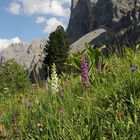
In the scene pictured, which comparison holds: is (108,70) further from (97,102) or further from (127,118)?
(127,118)

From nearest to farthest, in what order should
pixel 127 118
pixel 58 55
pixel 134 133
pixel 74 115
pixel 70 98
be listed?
pixel 134 133 < pixel 127 118 < pixel 74 115 < pixel 70 98 < pixel 58 55

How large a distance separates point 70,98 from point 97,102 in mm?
402

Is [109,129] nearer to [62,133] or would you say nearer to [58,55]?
[62,133]

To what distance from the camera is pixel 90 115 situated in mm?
4500

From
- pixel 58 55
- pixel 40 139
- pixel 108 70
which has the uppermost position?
pixel 58 55

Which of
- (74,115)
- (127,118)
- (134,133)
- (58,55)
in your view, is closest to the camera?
(134,133)

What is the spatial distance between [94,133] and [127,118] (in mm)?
445

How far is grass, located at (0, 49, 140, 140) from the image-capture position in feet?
13.8

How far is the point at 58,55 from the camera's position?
10000 cm

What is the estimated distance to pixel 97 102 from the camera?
5156 mm

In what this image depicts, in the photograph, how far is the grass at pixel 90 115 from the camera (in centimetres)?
420

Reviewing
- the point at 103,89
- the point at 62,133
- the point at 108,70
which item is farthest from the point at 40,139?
the point at 108,70

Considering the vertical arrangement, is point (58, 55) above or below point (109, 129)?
above

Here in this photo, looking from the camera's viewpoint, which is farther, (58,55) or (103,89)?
(58,55)
